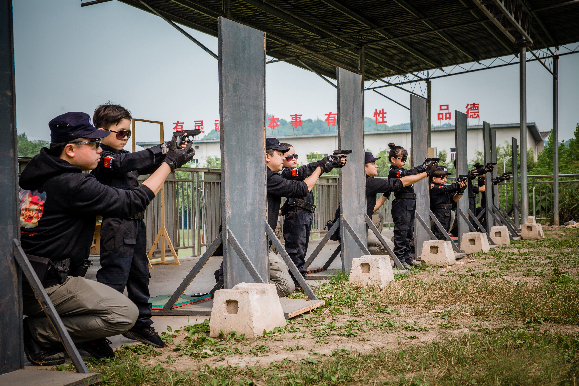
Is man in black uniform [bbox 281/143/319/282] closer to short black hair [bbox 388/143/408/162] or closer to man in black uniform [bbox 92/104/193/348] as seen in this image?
short black hair [bbox 388/143/408/162]

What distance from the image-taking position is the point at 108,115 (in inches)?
165

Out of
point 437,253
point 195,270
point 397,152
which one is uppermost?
point 397,152

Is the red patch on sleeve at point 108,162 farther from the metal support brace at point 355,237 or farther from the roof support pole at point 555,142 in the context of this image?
the roof support pole at point 555,142

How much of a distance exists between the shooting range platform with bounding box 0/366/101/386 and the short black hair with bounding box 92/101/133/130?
186cm

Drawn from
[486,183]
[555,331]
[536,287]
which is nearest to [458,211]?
[486,183]

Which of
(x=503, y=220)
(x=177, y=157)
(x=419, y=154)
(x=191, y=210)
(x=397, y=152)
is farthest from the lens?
(x=503, y=220)

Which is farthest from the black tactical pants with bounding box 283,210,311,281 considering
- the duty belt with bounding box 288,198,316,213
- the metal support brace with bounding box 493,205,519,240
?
the metal support brace with bounding box 493,205,519,240

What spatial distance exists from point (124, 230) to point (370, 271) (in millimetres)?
3622

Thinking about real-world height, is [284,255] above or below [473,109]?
below

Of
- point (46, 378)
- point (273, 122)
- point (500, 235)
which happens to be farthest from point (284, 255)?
point (273, 122)

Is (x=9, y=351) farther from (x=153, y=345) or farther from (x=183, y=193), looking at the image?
(x=183, y=193)

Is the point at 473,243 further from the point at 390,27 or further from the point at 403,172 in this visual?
the point at 390,27

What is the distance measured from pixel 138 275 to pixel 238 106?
1878 mm

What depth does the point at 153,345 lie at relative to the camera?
4.12m
